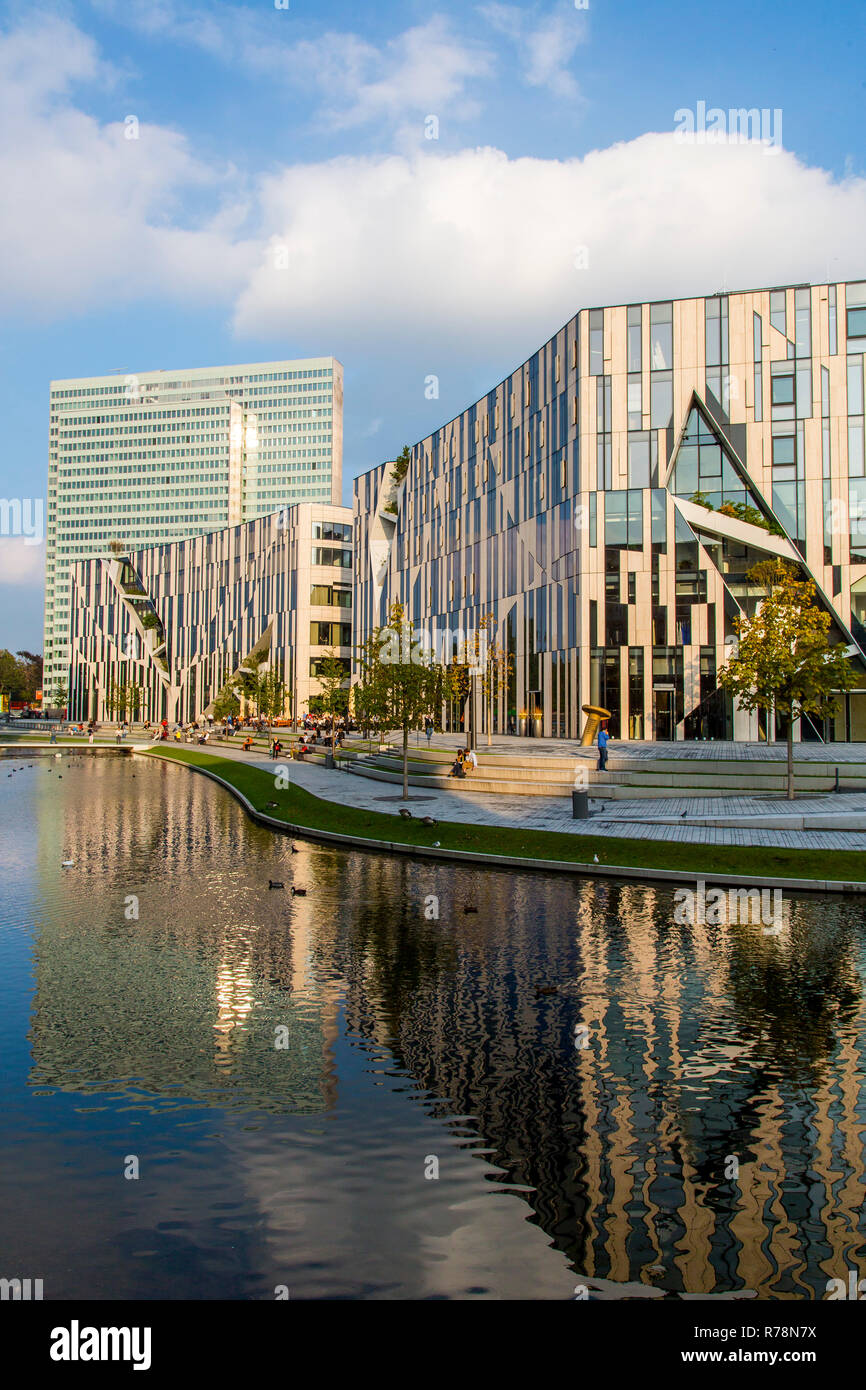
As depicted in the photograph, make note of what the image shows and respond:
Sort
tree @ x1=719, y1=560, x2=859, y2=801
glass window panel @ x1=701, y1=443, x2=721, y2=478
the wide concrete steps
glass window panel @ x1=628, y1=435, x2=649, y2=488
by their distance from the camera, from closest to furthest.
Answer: tree @ x1=719, y1=560, x2=859, y2=801 < the wide concrete steps < glass window panel @ x1=701, y1=443, x2=721, y2=478 < glass window panel @ x1=628, y1=435, x2=649, y2=488

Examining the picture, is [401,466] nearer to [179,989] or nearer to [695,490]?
[695,490]

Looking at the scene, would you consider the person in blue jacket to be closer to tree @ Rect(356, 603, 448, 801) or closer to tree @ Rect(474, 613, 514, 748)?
tree @ Rect(356, 603, 448, 801)

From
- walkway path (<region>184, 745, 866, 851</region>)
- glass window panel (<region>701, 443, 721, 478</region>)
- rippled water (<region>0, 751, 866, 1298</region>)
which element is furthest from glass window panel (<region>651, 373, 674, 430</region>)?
rippled water (<region>0, 751, 866, 1298</region>)

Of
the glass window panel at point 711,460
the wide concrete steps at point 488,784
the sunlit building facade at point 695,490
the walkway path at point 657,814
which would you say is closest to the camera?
the walkway path at point 657,814

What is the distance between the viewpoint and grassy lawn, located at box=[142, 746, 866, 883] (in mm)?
17156

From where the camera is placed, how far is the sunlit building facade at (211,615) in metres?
98.6

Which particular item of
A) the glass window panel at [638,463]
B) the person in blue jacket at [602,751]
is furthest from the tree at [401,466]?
the person in blue jacket at [602,751]

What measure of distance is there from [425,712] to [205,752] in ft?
99.6

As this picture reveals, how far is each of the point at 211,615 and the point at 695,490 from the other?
3105 inches

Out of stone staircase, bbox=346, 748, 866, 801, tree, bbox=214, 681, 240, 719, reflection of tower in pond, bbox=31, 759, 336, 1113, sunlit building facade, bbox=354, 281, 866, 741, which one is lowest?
reflection of tower in pond, bbox=31, 759, 336, 1113

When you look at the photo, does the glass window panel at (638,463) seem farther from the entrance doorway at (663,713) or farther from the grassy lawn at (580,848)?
the grassy lawn at (580,848)

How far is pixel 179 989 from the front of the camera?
9953 millimetres

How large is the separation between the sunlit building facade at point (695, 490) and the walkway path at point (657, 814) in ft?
56.1

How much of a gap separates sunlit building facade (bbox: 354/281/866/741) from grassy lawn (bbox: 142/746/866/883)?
2265cm
